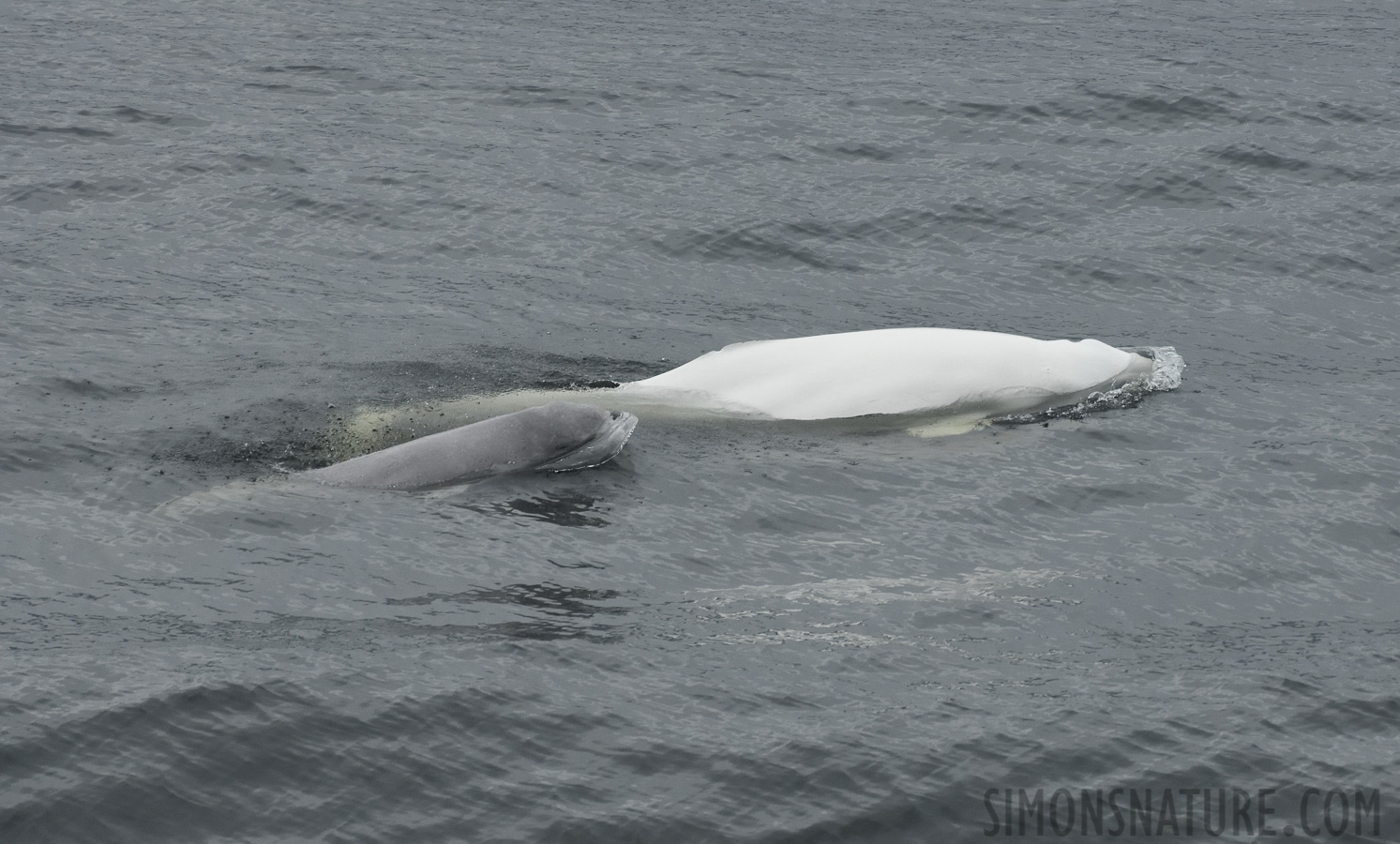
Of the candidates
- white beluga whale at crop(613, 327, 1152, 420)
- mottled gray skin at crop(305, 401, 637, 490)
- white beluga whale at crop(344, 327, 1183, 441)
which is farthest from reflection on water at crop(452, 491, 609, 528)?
white beluga whale at crop(613, 327, 1152, 420)

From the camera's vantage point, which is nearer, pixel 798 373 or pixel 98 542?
pixel 98 542

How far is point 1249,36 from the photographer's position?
32.7 metres

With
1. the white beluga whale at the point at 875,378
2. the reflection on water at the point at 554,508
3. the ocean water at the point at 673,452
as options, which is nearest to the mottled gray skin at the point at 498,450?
the ocean water at the point at 673,452

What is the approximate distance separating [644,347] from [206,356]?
16.1 feet

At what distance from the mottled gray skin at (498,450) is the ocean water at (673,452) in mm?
315

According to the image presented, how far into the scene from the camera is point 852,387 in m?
16.3

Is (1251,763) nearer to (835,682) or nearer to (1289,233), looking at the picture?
(835,682)

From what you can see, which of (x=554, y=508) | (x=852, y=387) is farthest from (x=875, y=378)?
(x=554, y=508)

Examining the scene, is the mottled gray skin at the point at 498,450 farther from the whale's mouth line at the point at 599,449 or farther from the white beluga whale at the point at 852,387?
the white beluga whale at the point at 852,387

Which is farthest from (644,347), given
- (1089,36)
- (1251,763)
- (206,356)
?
(1089,36)

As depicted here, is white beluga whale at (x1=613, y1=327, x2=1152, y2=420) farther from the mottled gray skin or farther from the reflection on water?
the reflection on water

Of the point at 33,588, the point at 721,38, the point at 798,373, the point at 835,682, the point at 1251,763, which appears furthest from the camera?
the point at 721,38

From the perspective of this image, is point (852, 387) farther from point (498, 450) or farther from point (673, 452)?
point (498, 450)

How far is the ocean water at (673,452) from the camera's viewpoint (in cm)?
1020
